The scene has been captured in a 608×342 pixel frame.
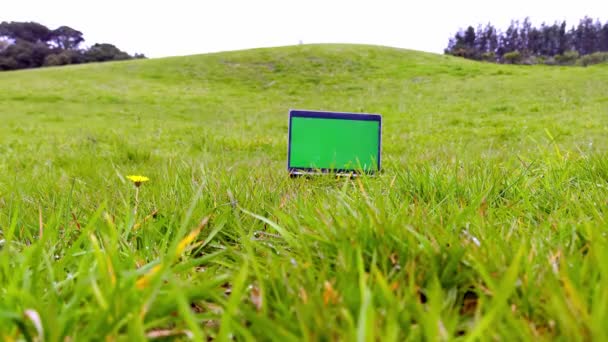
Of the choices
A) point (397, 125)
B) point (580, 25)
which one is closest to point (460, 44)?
point (580, 25)

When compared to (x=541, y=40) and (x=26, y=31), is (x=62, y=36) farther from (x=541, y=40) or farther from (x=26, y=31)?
(x=541, y=40)

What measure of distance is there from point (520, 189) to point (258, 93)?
20.1m

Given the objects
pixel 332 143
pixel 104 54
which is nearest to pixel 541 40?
pixel 104 54

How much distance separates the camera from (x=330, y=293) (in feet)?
2.37

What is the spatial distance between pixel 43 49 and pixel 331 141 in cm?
6359

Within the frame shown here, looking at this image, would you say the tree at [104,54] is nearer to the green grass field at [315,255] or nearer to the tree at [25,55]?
the tree at [25,55]

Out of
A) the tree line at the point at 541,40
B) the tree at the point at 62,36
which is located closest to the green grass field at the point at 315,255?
the tree at the point at 62,36

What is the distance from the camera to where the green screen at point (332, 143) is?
231cm

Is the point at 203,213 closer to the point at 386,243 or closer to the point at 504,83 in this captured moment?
the point at 386,243

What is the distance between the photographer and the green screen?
7.59ft

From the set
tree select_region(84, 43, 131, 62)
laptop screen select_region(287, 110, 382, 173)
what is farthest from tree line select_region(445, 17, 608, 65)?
laptop screen select_region(287, 110, 382, 173)

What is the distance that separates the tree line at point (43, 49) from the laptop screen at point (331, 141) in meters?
56.5

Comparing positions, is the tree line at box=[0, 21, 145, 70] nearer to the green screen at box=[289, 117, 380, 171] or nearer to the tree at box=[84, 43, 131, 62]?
the tree at box=[84, 43, 131, 62]

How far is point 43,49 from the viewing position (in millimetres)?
53688
